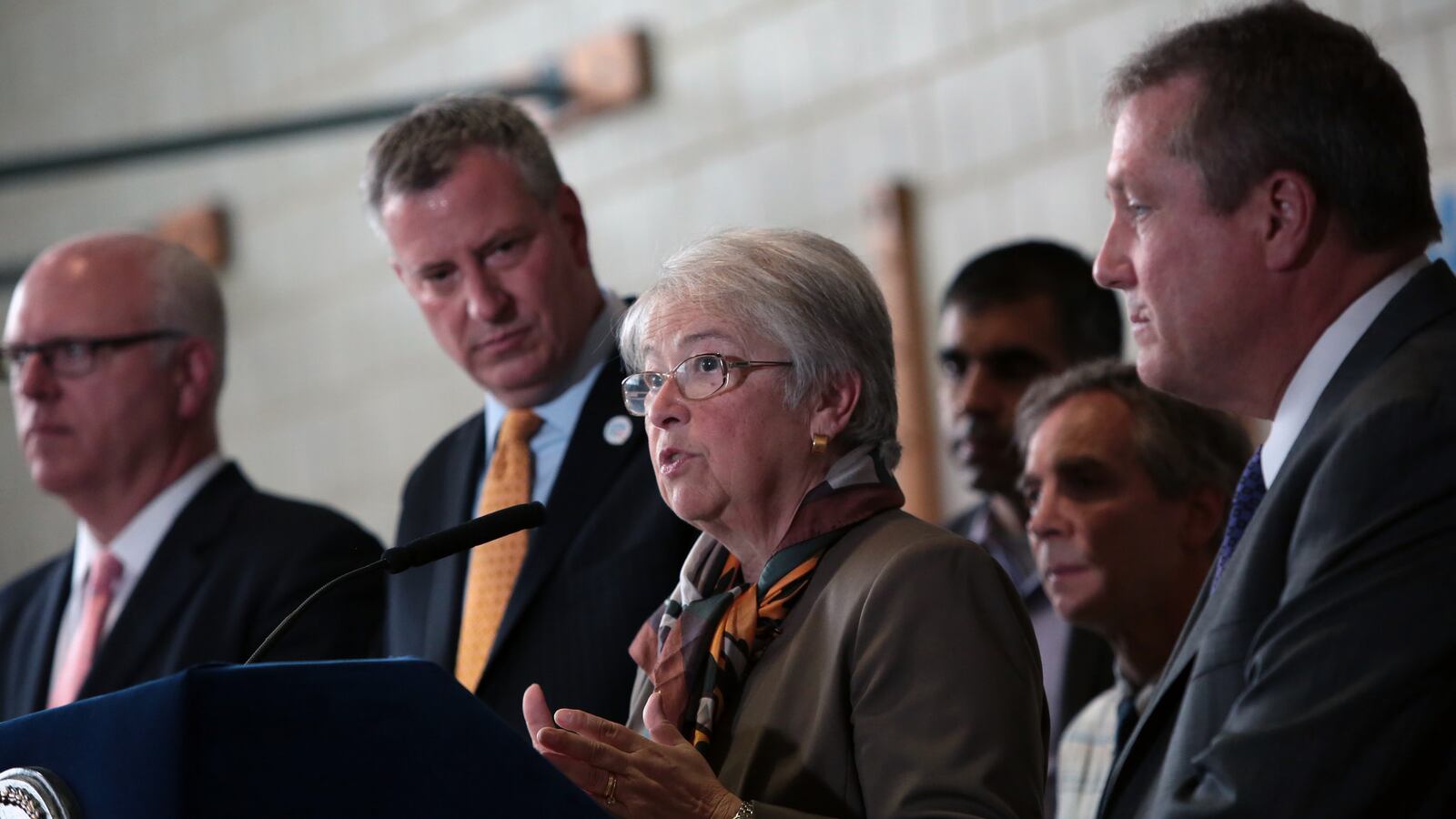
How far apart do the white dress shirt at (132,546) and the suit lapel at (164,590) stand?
5 centimetres

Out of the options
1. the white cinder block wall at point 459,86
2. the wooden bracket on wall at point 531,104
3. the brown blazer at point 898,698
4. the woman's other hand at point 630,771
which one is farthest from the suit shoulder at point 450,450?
the wooden bracket on wall at point 531,104

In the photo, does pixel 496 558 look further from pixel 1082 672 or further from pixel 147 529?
pixel 1082 672

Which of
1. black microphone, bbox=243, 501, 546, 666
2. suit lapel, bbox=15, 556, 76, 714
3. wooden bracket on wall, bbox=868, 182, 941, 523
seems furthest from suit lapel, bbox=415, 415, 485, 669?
wooden bracket on wall, bbox=868, 182, 941, 523

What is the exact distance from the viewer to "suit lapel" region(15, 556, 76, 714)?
131 inches

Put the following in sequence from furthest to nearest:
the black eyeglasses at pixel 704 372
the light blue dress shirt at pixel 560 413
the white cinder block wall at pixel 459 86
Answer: the white cinder block wall at pixel 459 86 → the light blue dress shirt at pixel 560 413 → the black eyeglasses at pixel 704 372

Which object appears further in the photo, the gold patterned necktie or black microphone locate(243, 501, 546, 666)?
the gold patterned necktie

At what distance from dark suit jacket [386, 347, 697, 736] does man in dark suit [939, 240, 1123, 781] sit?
107 centimetres

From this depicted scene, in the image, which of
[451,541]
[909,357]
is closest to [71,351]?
[451,541]

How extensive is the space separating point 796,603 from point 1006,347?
5.69 ft

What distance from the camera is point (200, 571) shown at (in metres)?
3.20

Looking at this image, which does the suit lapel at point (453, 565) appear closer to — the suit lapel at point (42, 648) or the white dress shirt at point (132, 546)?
the white dress shirt at point (132, 546)

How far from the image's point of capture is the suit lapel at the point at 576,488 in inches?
105

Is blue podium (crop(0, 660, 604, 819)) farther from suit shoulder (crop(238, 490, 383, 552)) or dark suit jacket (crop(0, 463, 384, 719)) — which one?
suit shoulder (crop(238, 490, 383, 552))

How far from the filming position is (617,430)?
2.77 meters
